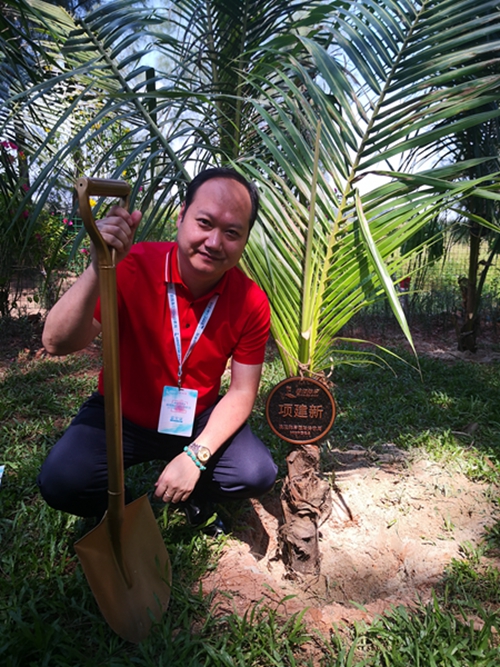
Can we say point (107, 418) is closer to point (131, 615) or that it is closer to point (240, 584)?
point (131, 615)

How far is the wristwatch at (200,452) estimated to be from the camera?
57.7 inches

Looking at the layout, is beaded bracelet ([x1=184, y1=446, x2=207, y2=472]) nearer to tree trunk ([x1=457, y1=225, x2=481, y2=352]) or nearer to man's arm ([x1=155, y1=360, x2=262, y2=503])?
man's arm ([x1=155, y1=360, x2=262, y2=503])

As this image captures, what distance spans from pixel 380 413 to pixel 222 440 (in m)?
1.63

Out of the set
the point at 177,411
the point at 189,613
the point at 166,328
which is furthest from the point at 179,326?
the point at 189,613

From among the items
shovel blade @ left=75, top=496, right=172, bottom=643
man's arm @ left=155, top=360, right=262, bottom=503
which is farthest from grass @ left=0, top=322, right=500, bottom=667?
man's arm @ left=155, top=360, right=262, bottom=503

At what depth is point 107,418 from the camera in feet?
3.70

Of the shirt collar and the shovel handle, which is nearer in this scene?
the shovel handle

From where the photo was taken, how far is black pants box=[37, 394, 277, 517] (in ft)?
4.91

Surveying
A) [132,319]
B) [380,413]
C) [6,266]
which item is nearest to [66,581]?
[132,319]

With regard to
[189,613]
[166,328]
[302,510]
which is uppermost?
[166,328]

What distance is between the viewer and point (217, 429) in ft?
5.02

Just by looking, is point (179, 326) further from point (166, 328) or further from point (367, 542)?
point (367, 542)

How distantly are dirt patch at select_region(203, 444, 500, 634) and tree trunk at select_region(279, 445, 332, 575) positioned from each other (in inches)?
2.5

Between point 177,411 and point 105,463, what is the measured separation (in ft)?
0.93
